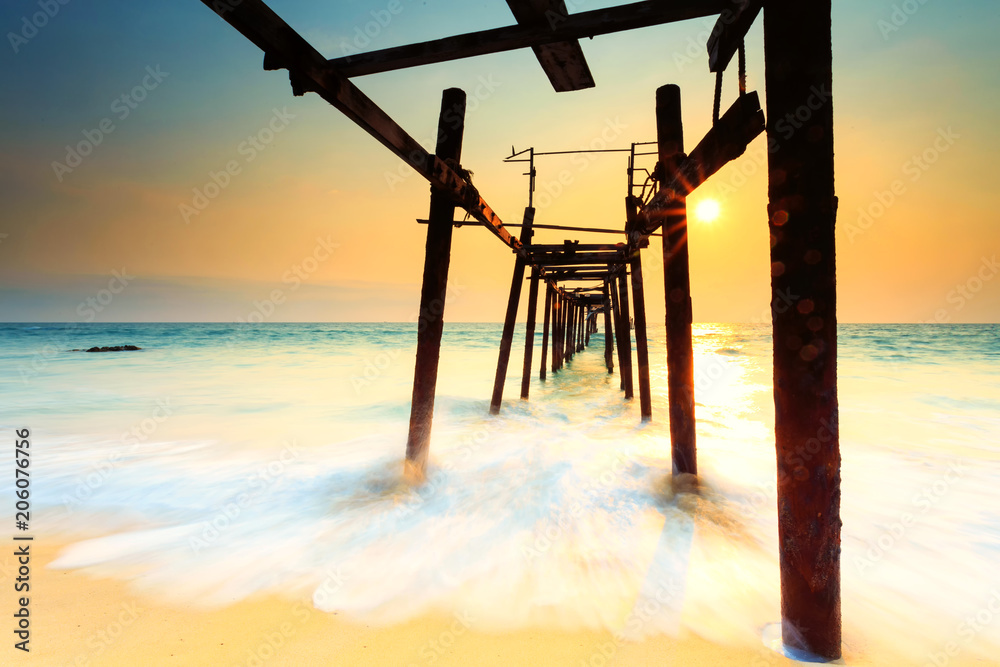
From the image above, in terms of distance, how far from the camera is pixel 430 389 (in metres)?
4.23

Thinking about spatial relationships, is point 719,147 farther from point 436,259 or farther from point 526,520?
point 526,520

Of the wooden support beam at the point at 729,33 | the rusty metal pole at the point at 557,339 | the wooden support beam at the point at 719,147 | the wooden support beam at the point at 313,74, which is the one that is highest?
the wooden support beam at the point at 729,33

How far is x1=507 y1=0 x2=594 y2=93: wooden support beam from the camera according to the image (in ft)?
7.27

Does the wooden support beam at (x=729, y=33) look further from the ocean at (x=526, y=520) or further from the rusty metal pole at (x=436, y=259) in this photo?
the ocean at (x=526, y=520)

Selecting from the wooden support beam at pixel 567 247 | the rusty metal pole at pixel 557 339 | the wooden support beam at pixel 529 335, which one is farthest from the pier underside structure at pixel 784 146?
the rusty metal pole at pixel 557 339

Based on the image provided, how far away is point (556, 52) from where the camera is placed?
244 centimetres

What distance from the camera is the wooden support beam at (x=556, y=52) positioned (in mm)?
2215

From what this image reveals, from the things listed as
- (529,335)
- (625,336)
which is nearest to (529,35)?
(625,336)

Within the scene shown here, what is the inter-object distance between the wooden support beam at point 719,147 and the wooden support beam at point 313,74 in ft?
6.75

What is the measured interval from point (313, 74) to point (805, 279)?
8.82ft

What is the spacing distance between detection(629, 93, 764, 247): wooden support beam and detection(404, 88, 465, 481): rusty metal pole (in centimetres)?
211

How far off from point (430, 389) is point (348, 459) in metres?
2.99

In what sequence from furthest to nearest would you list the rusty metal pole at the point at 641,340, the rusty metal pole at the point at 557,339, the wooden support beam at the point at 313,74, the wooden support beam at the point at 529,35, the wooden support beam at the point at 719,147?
the rusty metal pole at the point at 557,339
the rusty metal pole at the point at 641,340
the wooden support beam at the point at 719,147
the wooden support beam at the point at 529,35
the wooden support beam at the point at 313,74

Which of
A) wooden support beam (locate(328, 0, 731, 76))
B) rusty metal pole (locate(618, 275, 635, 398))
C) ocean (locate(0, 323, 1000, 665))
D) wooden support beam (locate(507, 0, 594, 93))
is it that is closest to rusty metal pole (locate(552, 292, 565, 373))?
rusty metal pole (locate(618, 275, 635, 398))
